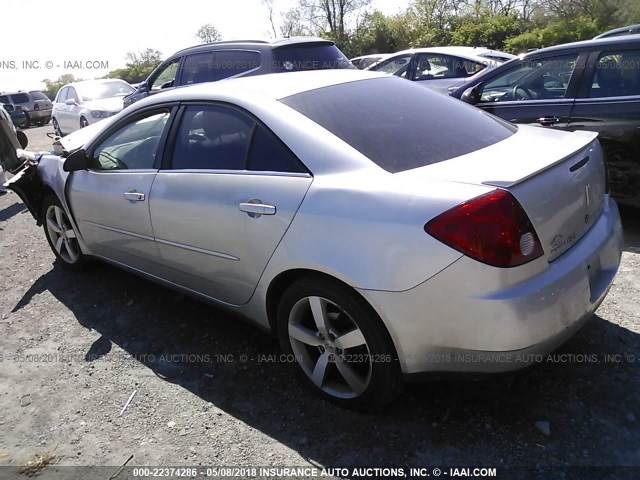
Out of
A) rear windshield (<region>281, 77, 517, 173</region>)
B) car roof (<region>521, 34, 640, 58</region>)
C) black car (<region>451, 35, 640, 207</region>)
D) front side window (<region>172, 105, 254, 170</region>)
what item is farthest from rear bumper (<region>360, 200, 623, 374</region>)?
car roof (<region>521, 34, 640, 58</region>)

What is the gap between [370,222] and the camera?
2.14 meters

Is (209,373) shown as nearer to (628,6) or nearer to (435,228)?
(435,228)

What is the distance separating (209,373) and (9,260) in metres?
3.43

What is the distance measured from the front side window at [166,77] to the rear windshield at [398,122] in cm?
652

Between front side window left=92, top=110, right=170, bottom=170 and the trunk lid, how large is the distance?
1945mm

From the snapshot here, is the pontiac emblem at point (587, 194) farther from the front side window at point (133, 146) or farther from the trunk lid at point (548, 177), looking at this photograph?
the front side window at point (133, 146)

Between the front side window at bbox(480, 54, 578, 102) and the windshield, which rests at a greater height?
the front side window at bbox(480, 54, 578, 102)

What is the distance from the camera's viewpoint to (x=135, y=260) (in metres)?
3.65

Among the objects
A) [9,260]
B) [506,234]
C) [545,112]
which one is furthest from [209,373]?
[545,112]

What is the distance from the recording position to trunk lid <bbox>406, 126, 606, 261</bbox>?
6.80ft

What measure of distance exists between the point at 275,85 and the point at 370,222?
1254mm

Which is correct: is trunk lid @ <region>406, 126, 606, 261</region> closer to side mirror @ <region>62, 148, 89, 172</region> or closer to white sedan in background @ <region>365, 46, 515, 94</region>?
side mirror @ <region>62, 148, 89, 172</region>

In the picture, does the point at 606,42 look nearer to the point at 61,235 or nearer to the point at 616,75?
the point at 616,75

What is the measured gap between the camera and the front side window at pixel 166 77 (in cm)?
875
